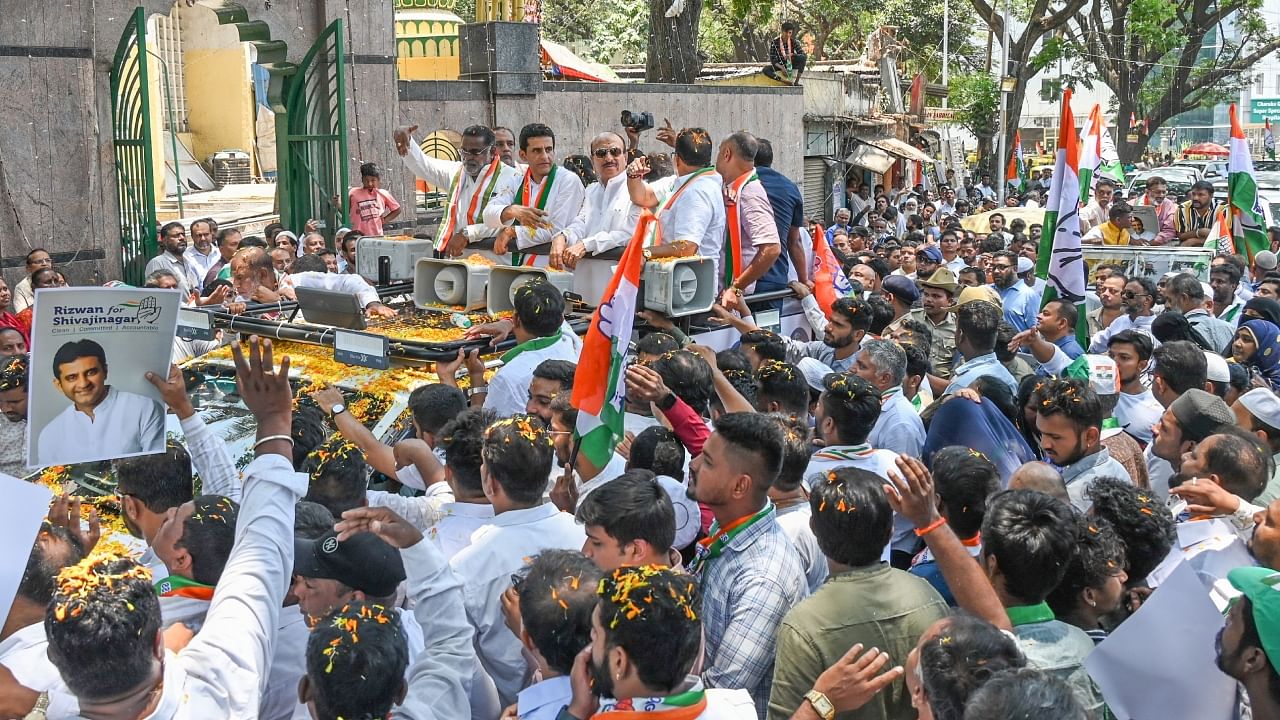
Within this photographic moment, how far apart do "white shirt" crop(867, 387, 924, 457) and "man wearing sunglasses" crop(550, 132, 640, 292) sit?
1.79 metres

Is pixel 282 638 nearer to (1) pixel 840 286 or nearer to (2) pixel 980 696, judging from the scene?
(2) pixel 980 696

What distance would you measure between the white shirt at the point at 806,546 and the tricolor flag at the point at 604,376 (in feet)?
2.96

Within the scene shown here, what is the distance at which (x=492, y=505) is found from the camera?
4.32 meters

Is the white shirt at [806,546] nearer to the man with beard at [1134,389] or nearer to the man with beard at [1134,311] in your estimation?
the man with beard at [1134,389]

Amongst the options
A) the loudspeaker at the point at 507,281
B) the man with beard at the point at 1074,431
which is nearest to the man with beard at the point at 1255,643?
the man with beard at the point at 1074,431

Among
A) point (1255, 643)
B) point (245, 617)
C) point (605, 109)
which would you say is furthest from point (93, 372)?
point (605, 109)

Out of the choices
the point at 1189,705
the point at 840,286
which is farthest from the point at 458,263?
the point at 1189,705

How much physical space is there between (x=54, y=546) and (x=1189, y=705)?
298cm

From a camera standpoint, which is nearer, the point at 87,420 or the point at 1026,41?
the point at 87,420

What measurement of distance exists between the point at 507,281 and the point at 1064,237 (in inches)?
143

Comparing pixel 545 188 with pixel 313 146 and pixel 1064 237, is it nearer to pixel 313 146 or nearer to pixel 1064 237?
pixel 1064 237

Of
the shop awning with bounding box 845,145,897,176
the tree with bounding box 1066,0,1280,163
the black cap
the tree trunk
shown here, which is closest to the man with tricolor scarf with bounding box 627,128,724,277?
the black cap

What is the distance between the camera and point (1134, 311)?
8.74m

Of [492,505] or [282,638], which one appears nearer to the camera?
[282,638]
